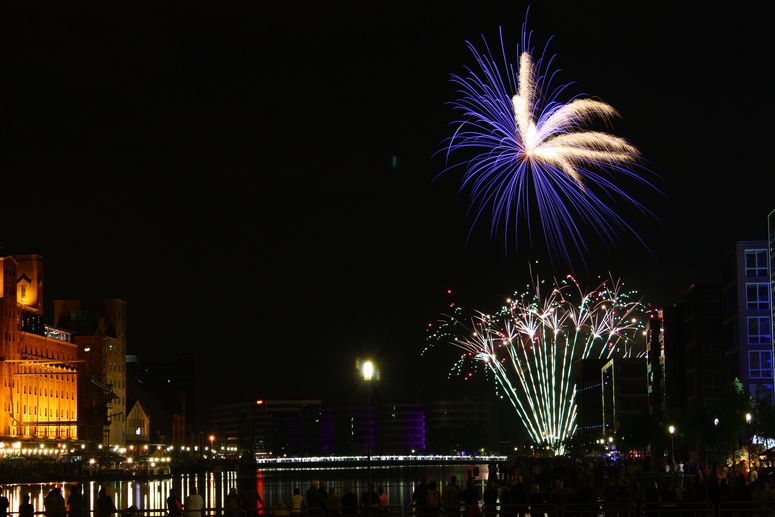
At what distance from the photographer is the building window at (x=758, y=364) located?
91438 mm

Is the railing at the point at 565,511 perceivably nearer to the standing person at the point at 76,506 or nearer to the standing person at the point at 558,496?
the standing person at the point at 76,506

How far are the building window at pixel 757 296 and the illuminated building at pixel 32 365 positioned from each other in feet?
312

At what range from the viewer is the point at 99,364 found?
181 metres

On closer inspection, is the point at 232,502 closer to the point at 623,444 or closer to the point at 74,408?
the point at 623,444

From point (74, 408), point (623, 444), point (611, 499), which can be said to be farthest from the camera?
point (74, 408)

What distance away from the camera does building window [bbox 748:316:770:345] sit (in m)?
91.6

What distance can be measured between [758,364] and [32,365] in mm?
105415

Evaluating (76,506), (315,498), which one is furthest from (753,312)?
(76,506)

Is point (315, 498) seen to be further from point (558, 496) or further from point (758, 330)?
point (758, 330)

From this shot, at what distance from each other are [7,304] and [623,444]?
86.5 m

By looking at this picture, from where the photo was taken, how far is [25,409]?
152m

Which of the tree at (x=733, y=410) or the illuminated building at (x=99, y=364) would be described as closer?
the tree at (x=733, y=410)

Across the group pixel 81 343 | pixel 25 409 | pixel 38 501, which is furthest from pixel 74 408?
pixel 38 501

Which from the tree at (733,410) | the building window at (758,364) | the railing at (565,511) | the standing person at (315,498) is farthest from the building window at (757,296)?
the standing person at (315,498)
